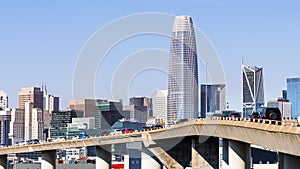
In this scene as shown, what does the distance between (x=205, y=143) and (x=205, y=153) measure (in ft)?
6.59

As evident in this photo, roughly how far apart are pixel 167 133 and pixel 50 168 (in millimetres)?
41817

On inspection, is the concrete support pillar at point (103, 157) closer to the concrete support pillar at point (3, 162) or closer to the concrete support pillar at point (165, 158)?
the concrete support pillar at point (165, 158)

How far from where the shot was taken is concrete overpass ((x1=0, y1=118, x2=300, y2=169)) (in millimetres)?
56625

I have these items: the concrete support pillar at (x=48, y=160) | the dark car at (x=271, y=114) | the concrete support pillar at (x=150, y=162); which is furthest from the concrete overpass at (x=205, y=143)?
the concrete support pillar at (x=150, y=162)

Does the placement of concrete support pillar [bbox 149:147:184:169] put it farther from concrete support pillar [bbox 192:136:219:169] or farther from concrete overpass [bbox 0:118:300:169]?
concrete support pillar [bbox 192:136:219:169]

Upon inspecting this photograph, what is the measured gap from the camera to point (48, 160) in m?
150

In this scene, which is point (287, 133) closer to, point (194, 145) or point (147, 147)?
point (194, 145)

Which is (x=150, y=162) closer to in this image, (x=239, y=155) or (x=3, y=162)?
(x=3, y=162)

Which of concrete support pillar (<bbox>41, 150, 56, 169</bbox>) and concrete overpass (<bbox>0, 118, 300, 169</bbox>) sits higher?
concrete overpass (<bbox>0, 118, 300, 169</bbox>)

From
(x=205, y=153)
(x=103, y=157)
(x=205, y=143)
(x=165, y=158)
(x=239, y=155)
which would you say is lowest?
(x=103, y=157)

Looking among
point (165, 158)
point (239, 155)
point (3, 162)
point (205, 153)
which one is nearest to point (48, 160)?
point (3, 162)

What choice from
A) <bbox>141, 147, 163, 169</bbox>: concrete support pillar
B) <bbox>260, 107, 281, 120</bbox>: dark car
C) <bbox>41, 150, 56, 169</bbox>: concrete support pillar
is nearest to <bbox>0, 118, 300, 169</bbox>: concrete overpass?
<bbox>41, 150, 56, 169</bbox>: concrete support pillar

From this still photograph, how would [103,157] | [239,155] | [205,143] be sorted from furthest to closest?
1. [103,157]
2. [205,143]
3. [239,155]

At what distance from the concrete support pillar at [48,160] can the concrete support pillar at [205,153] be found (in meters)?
50.1
